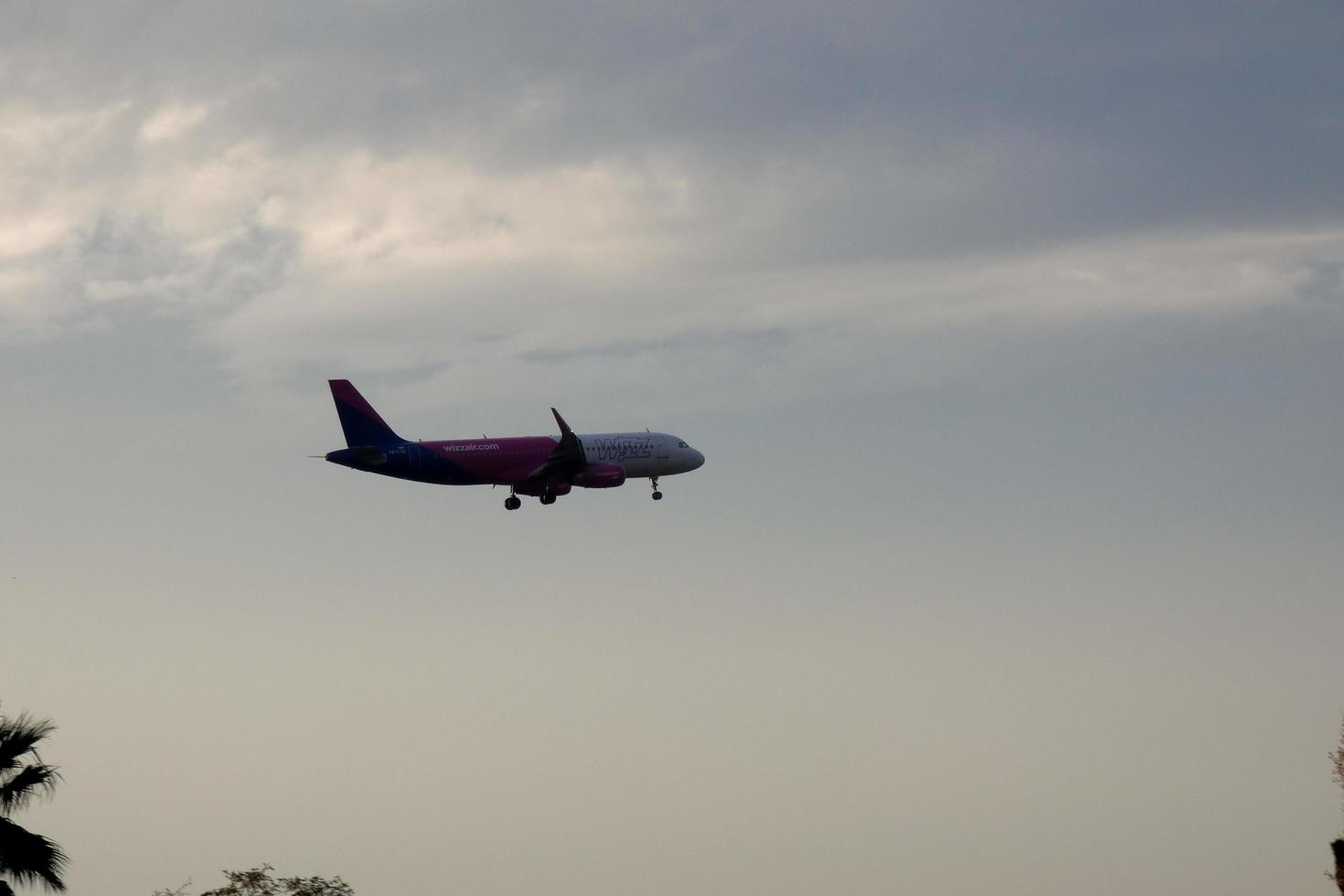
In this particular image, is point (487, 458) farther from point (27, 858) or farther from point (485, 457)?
point (27, 858)

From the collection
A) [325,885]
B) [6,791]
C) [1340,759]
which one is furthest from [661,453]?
[6,791]

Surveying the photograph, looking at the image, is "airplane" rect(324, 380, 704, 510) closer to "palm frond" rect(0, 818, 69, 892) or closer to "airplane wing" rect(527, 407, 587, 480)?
"airplane wing" rect(527, 407, 587, 480)

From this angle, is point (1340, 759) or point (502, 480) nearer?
point (1340, 759)

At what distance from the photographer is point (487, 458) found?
123m

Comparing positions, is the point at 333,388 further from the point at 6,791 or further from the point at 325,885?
the point at 6,791

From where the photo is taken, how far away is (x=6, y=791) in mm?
57188

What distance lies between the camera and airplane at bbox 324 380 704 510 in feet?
399

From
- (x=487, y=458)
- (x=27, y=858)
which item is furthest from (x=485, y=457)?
(x=27, y=858)

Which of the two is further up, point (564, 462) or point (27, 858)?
point (564, 462)

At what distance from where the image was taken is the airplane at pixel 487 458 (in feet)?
399

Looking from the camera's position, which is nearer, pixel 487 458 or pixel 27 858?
pixel 27 858

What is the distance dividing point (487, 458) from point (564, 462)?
492cm

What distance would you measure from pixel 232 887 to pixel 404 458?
4780 cm

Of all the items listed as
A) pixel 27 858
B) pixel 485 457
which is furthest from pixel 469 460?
pixel 27 858
